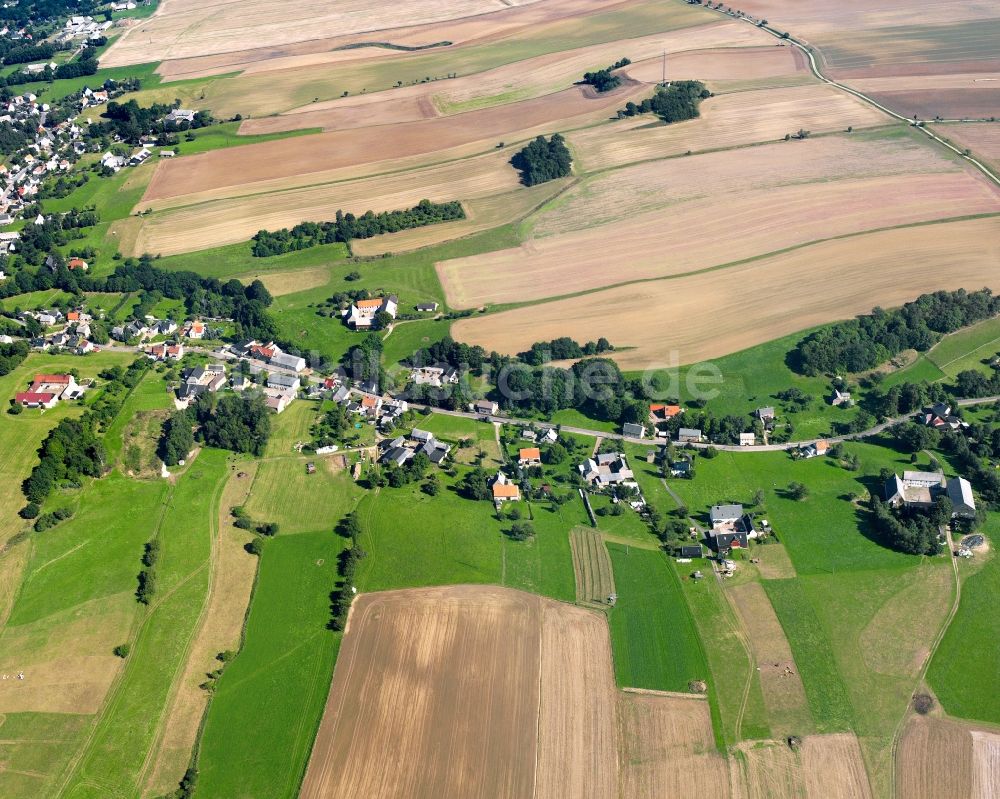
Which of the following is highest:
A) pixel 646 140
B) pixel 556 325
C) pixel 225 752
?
pixel 646 140

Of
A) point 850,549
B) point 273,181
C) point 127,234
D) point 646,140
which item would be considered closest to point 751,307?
point 850,549

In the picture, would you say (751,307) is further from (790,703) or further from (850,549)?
(790,703)

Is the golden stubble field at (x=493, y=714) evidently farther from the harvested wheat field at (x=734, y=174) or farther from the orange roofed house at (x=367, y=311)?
the harvested wheat field at (x=734, y=174)

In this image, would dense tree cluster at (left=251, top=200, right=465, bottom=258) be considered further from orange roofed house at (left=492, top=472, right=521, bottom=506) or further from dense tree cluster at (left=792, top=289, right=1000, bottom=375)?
orange roofed house at (left=492, top=472, right=521, bottom=506)

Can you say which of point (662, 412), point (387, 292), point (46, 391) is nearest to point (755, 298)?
point (662, 412)

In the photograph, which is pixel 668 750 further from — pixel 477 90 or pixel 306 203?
pixel 477 90

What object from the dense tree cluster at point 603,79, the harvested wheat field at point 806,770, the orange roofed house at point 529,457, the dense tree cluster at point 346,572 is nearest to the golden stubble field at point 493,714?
the dense tree cluster at point 346,572

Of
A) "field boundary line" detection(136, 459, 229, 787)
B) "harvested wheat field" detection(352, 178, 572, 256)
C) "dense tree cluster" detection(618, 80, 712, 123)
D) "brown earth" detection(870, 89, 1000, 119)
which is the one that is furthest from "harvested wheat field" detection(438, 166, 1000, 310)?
"field boundary line" detection(136, 459, 229, 787)
